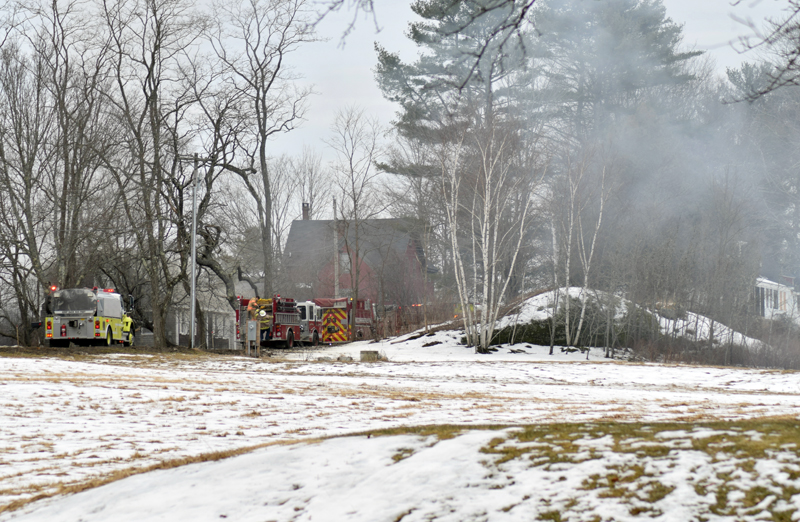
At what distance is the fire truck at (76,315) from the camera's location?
2534cm

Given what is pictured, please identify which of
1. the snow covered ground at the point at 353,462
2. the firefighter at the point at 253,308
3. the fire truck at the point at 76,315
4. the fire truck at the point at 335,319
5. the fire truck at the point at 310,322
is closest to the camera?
the snow covered ground at the point at 353,462

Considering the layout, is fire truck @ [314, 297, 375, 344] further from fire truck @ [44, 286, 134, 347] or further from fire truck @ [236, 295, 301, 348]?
fire truck @ [44, 286, 134, 347]

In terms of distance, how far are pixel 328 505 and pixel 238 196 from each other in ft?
164

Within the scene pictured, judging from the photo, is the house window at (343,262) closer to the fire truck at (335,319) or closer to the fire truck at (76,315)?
the fire truck at (335,319)

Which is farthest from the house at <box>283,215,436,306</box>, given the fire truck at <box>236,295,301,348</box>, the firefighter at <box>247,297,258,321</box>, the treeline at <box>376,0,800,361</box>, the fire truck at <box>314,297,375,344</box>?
the firefighter at <box>247,297,258,321</box>

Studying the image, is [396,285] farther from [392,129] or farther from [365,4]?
[365,4]

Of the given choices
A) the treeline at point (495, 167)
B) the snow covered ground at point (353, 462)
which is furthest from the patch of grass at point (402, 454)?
the treeline at point (495, 167)

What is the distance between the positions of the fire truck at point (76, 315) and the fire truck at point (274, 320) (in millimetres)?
5075

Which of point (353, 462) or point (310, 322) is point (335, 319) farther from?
point (353, 462)

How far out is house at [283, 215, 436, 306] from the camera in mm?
48625

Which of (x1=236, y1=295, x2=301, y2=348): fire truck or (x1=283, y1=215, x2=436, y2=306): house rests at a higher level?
(x1=283, y1=215, x2=436, y2=306): house

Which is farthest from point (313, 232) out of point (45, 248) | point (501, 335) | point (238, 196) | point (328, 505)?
point (328, 505)

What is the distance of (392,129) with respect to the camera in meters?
38.9

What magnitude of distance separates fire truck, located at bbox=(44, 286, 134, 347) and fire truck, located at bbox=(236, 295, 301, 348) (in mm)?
5075
